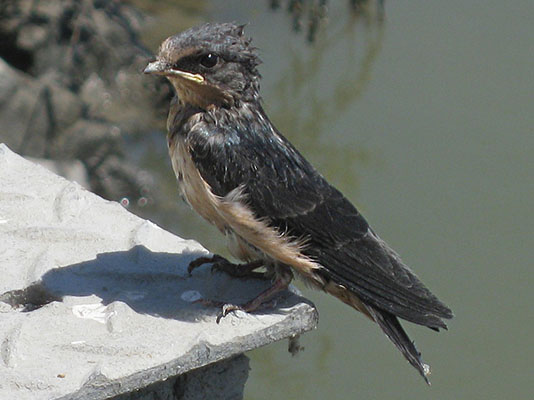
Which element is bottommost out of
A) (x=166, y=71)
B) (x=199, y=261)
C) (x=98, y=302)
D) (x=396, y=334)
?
(x=98, y=302)

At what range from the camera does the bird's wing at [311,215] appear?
3.39 meters

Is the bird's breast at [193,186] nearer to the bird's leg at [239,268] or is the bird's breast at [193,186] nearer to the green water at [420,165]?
the bird's leg at [239,268]

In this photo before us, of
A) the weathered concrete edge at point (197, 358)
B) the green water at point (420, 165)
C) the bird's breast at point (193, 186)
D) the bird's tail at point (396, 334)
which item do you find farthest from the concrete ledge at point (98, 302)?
the green water at point (420, 165)

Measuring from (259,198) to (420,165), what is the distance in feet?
11.8

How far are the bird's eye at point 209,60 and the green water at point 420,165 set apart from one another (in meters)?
2.44

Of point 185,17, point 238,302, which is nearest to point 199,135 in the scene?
point 238,302

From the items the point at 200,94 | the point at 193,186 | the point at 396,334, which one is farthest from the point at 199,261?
the point at 396,334

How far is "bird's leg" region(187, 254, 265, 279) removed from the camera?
3412 millimetres

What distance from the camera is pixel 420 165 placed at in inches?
270

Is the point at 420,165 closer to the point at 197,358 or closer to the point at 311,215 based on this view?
the point at 311,215

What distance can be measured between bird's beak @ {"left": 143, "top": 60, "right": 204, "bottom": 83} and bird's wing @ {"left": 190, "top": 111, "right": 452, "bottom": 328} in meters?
0.17

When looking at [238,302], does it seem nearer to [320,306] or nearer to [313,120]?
[320,306]

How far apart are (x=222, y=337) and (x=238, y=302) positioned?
0.94ft

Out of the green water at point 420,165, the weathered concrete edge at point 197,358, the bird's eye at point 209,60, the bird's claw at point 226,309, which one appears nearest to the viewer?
the weathered concrete edge at point 197,358
